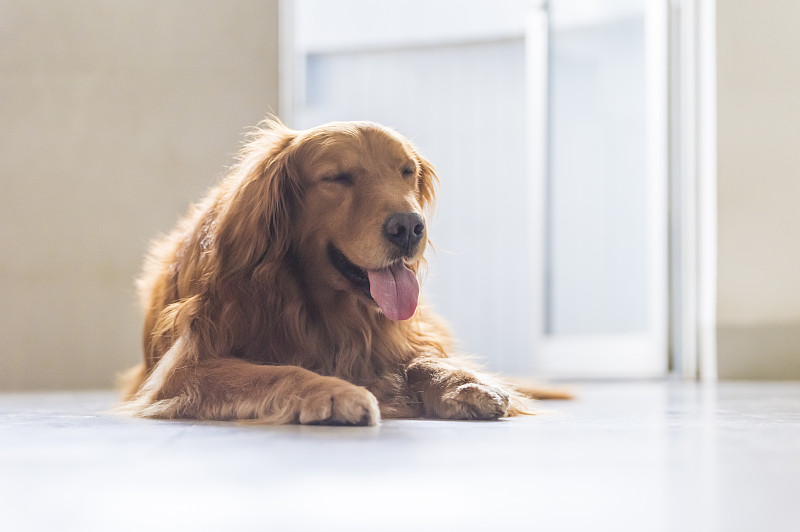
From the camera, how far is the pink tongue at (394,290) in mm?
1831

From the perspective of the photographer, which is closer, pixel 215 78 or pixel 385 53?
pixel 215 78

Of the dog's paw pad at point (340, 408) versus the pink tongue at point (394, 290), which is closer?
the dog's paw pad at point (340, 408)

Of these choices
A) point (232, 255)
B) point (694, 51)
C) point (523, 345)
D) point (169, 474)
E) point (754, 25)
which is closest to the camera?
A: point (169, 474)

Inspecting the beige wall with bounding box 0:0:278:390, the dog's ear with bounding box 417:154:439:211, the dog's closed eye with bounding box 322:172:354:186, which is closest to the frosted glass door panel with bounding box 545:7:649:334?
the beige wall with bounding box 0:0:278:390

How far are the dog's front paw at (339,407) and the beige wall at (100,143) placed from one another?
8.84 ft

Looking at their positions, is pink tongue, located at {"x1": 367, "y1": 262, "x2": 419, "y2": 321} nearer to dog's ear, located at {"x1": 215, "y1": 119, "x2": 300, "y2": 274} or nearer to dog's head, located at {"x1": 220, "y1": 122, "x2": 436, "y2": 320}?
dog's head, located at {"x1": 220, "y1": 122, "x2": 436, "y2": 320}

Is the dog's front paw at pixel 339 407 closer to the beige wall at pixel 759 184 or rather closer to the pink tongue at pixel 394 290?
the pink tongue at pixel 394 290

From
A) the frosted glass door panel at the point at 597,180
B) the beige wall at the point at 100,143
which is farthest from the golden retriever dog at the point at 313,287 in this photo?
the frosted glass door panel at the point at 597,180

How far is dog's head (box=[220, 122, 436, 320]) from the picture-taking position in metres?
1.80

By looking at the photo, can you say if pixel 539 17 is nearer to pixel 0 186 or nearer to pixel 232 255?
pixel 0 186

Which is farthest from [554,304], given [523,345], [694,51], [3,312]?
[3,312]

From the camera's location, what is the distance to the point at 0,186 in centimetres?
395

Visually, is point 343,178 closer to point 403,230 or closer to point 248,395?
point 403,230

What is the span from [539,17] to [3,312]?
3437mm
